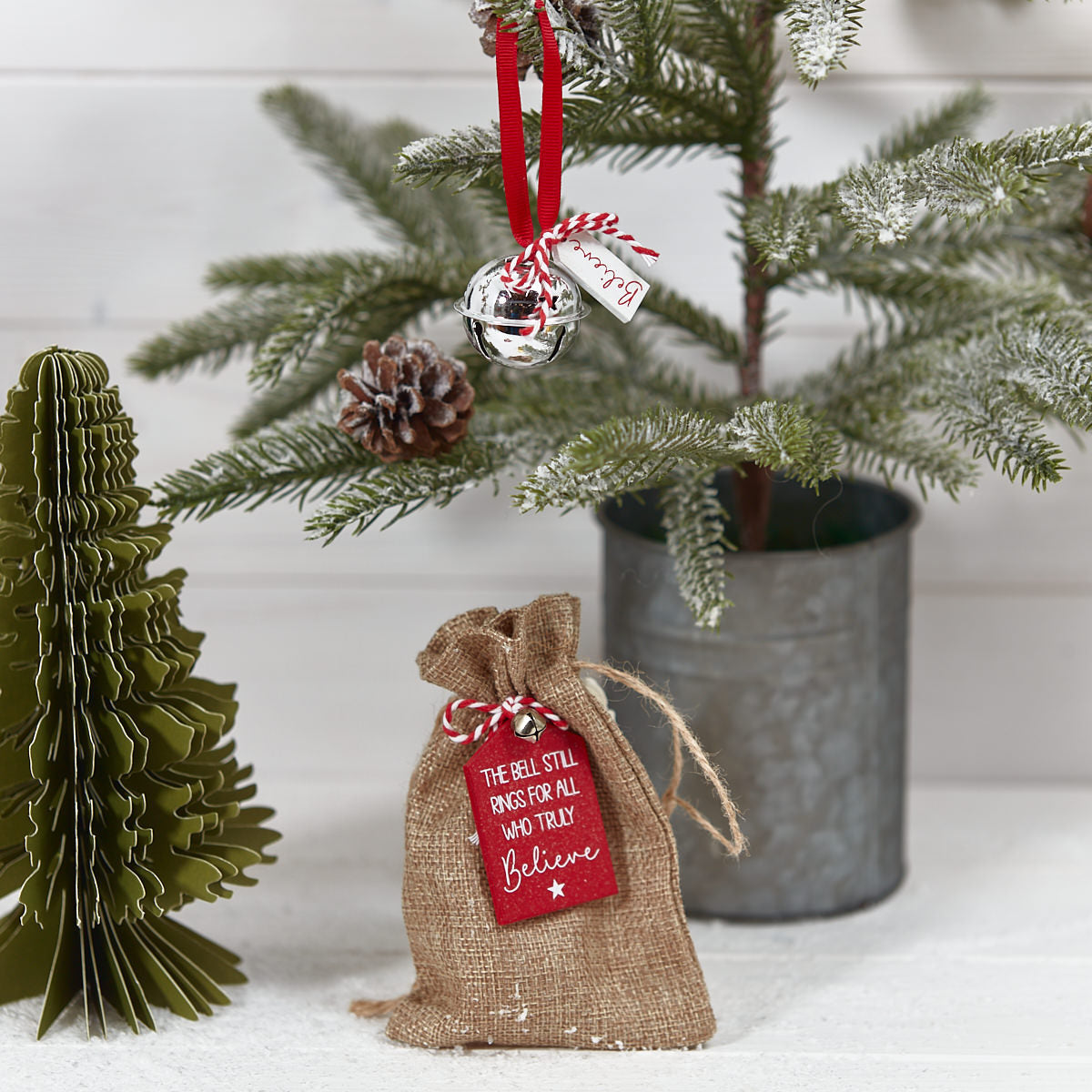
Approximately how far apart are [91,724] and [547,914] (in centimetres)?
28

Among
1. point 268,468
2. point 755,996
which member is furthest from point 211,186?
point 755,996

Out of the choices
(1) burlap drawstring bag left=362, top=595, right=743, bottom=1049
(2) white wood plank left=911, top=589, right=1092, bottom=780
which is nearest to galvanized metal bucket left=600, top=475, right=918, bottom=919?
(1) burlap drawstring bag left=362, top=595, right=743, bottom=1049

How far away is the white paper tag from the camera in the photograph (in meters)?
0.63

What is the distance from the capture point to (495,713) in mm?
676

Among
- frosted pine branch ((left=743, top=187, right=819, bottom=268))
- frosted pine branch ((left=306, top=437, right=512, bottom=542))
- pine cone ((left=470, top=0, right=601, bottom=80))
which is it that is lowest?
frosted pine branch ((left=306, top=437, right=512, bottom=542))

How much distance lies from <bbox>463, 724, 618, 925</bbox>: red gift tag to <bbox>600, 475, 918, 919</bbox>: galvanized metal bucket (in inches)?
5.9

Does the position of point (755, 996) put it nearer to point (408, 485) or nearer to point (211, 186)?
point (408, 485)

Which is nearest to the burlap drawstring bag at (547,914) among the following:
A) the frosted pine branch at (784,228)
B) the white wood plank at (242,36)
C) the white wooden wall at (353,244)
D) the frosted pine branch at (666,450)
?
the frosted pine branch at (666,450)

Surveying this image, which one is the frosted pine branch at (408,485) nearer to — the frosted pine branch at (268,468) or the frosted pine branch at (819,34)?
the frosted pine branch at (268,468)

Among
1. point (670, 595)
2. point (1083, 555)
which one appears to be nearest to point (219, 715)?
point (670, 595)

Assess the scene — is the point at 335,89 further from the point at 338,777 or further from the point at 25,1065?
the point at 25,1065

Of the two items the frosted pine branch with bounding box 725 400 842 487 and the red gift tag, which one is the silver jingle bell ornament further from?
the red gift tag

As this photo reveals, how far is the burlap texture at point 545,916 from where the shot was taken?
679 millimetres

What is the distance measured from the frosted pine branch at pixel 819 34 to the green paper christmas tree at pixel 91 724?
0.40m
